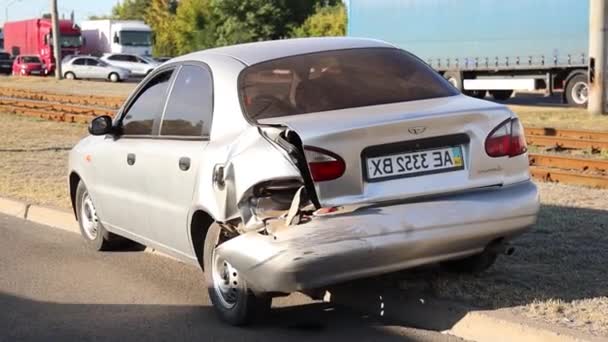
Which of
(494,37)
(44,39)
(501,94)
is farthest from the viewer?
(44,39)

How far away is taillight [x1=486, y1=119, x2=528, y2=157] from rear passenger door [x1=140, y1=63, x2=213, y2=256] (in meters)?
1.66

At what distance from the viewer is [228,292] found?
237 inches

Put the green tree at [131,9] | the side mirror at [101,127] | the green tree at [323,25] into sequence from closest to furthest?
the side mirror at [101,127] → the green tree at [323,25] → the green tree at [131,9]

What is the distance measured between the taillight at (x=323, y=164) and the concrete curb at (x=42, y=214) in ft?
15.6

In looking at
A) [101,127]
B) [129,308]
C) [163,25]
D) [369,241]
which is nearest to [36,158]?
[101,127]

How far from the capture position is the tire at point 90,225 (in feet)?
27.4

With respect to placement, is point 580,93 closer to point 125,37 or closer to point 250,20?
point 125,37

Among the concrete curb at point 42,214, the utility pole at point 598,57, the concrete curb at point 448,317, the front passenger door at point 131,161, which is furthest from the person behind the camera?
the utility pole at point 598,57

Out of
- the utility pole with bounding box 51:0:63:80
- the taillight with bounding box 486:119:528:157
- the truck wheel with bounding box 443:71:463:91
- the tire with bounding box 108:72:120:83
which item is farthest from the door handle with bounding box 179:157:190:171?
the tire with bounding box 108:72:120:83

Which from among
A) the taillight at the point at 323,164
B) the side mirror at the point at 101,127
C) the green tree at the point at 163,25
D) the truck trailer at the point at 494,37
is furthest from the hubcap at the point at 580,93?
the green tree at the point at 163,25

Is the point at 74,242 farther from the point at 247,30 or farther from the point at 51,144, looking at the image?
the point at 247,30

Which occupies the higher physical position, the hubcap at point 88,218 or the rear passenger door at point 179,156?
the rear passenger door at point 179,156

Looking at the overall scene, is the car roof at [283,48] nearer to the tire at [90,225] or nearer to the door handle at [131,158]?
the door handle at [131,158]

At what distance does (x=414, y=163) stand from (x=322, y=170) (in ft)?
1.78
